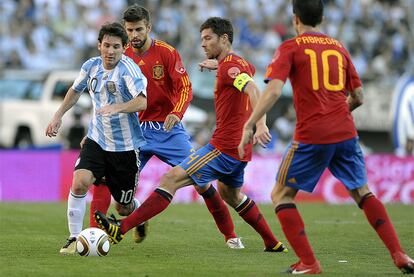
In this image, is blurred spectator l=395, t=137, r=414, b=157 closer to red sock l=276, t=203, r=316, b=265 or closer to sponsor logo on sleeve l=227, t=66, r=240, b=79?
sponsor logo on sleeve l=227, t=66, r=240, b=79

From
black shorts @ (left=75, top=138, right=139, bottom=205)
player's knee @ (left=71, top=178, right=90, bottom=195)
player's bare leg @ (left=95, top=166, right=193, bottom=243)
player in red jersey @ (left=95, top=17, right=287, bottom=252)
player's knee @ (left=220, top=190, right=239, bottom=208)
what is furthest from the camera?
player's knee @ (left=220, top=190, right=239, bottom=208)

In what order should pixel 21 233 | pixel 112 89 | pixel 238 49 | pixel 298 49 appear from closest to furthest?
1. pixel 298 49
2. pixel 112 89
3. pixel 21 233
4. pixel 238 49

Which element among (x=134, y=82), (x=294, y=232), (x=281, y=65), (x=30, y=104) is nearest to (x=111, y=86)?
(x=134, y=82)

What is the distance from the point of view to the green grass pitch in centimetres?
823

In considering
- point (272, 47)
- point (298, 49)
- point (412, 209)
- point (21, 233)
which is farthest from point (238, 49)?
point (298, 49)

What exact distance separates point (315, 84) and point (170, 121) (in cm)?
254

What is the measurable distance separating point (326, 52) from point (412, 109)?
1372cm

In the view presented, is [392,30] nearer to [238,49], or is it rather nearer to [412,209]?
[238,49]

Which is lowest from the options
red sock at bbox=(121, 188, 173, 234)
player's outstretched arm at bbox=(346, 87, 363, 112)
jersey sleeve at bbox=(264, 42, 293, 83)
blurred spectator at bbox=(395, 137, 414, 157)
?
blurred spectator at bbox=(395, 137, 414, 157)

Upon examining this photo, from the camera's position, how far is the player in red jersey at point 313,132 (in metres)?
7.85

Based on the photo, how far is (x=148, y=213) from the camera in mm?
9367

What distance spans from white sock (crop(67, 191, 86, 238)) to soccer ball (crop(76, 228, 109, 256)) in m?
0.39

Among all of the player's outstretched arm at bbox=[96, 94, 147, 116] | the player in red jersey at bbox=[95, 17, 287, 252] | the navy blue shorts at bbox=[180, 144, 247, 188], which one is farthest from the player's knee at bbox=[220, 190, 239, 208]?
the player's outstretched arm at bbox=[96, 94, 147, 116]

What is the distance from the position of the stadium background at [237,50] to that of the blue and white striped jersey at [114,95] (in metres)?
10.5
